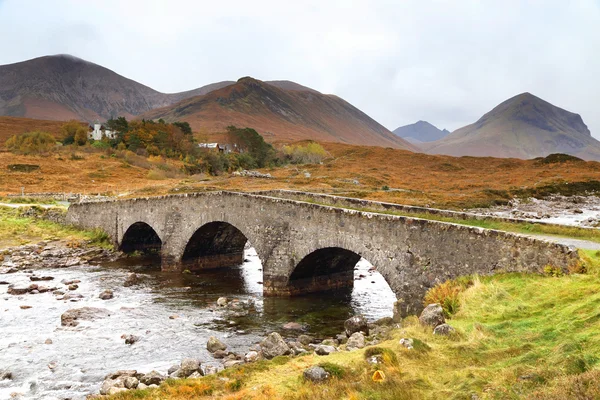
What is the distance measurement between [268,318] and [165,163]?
63757mm

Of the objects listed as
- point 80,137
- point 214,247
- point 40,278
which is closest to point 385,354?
point 214,247

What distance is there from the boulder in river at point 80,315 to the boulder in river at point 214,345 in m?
6.20

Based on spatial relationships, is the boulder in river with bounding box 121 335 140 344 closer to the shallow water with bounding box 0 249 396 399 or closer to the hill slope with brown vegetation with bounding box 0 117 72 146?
the shallow water with bounding box 0 249 396 399

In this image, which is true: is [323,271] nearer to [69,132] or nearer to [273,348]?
[273,348]

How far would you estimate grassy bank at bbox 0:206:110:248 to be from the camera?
3500cm

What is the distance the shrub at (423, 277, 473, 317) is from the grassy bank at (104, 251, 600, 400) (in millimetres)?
427

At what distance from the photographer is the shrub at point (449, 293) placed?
1192 cm

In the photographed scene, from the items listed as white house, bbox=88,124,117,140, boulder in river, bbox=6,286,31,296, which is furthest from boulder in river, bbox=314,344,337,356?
white house, bbox=88,124,117,140

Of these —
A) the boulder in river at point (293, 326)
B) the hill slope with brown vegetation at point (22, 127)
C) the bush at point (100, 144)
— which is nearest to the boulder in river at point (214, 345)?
the boulder in river at point (293, 326)

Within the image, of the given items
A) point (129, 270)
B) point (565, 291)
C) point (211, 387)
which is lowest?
point (129, 270)

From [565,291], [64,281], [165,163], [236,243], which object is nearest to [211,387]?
[565,291]

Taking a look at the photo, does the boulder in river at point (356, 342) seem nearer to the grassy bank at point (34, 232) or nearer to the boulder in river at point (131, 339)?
the boulder in river at point (131, 339)

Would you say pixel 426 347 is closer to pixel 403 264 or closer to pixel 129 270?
pixel 403 264

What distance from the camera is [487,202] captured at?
52000 mm
